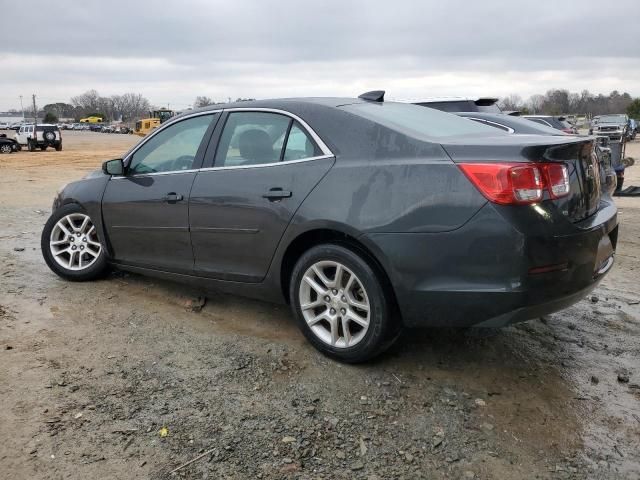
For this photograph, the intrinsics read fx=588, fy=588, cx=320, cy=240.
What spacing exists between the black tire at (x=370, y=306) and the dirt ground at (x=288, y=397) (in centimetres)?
12

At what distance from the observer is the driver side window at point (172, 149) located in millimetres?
4359

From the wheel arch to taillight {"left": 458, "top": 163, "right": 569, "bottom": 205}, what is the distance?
671 mm

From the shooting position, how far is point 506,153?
2.98m

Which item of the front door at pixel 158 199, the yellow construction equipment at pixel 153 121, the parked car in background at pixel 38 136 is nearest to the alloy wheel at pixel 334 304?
the front door at pixel 158 199

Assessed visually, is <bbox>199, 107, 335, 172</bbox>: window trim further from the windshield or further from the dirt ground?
the windshield

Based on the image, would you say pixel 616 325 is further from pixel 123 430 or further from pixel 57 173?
pixel 57 173

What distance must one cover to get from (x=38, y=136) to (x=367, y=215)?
115 feet

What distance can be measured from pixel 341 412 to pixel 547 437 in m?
1.00

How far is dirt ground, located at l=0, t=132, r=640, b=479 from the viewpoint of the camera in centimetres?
262

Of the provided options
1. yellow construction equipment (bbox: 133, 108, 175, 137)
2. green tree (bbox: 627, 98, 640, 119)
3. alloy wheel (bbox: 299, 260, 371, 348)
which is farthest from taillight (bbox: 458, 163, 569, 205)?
green tree (bbox: 627, 98, 640, 119)

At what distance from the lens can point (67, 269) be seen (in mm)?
5191

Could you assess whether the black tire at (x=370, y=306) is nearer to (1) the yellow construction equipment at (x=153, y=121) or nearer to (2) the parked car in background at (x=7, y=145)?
(2) the parked car in background at (x=7, y=145)

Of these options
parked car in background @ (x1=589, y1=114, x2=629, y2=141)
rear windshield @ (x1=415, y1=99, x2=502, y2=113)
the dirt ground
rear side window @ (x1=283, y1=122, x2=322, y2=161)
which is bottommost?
the dirt ground

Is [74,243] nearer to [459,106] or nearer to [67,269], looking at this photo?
[67,269]
